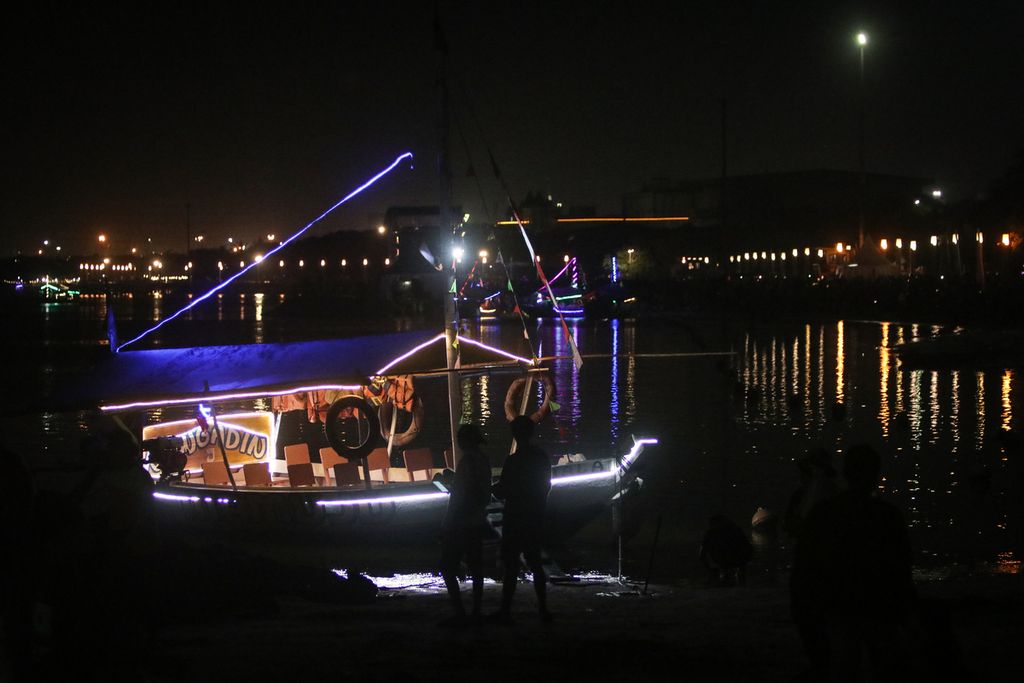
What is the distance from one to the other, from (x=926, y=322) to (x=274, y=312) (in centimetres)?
5809

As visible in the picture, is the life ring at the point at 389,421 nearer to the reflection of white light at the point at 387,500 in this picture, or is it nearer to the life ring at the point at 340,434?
the life ring at the point at 340,434

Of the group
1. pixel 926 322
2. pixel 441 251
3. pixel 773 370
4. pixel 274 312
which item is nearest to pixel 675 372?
pixel 773 370

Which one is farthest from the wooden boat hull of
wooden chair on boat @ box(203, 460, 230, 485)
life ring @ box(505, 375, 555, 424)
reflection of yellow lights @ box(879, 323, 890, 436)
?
reflection of yellow lights @ box(879, 323, 890, 436)

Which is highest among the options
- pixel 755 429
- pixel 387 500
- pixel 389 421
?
pixel 389 421

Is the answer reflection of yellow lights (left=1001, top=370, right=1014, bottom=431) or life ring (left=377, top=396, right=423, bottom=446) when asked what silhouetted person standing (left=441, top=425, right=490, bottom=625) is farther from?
reflection of yellow lights (left=1001, top=370, right=1014, bottom=431)

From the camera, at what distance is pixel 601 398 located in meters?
34.8

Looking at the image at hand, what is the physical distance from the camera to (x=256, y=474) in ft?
51.9

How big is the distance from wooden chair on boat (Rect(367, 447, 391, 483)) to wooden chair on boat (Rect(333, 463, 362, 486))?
499mm

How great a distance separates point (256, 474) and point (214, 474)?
0.56 m

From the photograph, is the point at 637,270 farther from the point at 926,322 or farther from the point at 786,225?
the point at 926,322

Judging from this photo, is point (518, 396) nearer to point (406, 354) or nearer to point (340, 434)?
point (406, 354)

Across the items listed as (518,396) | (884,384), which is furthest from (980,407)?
(518,396)

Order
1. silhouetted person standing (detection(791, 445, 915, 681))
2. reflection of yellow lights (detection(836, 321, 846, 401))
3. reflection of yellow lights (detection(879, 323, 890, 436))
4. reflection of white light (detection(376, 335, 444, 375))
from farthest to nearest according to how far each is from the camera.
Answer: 1. reflection of yellow lights (detection(836, 321, 846, 401))
2. reflection of yellow lights (detection(879, 323, 890, 436))
3. reflection of white light (detection(376, 335, 444, 375))
4. silhouetted person standing (detection(791, 445, 915, 681))

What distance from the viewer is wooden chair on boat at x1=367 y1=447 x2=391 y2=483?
1585cm
